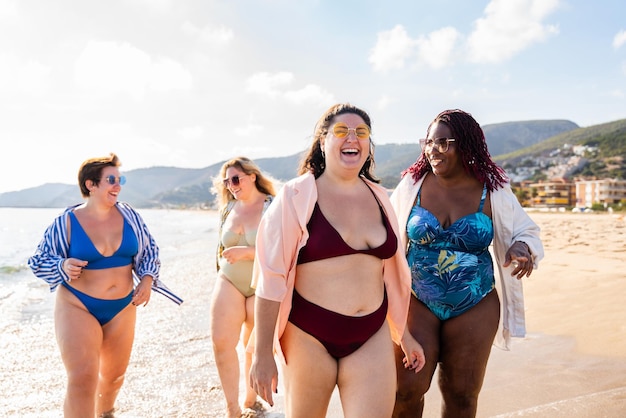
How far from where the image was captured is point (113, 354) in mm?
4160

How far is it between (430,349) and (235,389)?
2118 mm

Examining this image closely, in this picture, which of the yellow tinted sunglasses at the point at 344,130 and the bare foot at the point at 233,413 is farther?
the bare foot at the point at 233,413

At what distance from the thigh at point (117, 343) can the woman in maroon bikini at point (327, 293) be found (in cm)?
210

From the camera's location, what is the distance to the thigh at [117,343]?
4.09m

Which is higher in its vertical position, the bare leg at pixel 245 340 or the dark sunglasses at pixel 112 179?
the dark sunglasses at pixel 112 179

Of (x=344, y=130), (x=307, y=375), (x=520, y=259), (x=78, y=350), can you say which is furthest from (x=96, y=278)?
(x=520, y=259)

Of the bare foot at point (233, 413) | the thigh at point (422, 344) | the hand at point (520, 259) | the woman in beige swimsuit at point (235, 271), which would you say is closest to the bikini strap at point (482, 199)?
the hand at point (520, 259)

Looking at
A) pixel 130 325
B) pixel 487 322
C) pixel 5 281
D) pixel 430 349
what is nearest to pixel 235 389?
pixel 130 325

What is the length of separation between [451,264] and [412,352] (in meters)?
0.59

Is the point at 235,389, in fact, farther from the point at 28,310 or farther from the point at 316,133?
the point at 28,310

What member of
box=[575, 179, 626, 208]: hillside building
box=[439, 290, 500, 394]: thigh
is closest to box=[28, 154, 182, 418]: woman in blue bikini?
box=[439, 290, 500, 394]: thigh

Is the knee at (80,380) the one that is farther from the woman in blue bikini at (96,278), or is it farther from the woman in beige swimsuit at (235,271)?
the woman in beige swimsuit at (235,271)

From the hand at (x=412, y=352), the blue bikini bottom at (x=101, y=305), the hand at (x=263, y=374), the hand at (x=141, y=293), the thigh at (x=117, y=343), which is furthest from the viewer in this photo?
the hand at (x=141, y=293)

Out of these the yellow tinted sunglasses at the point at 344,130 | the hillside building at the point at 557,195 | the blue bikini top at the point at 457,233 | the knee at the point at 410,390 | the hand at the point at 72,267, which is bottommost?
the hillside building at the point at 557,195
